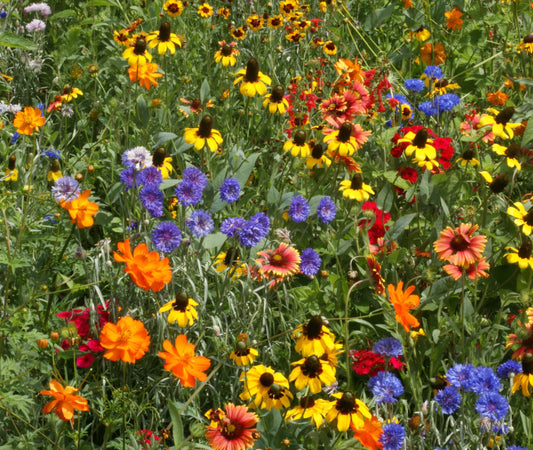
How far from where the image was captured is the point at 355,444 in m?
1.67

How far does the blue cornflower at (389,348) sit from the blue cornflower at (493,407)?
30cm

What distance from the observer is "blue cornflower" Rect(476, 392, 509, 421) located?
5.67 feet

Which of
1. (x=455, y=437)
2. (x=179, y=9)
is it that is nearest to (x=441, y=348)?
(x=455, y=437)

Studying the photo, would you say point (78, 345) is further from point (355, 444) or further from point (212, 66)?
point (212, 66)

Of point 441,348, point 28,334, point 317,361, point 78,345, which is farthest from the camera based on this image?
point 441,348

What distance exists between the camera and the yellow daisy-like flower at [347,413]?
5.13ft

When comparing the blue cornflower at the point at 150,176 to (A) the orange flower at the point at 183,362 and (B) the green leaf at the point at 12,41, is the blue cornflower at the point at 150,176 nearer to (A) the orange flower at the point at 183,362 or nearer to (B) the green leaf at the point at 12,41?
(B) the green leaf at the point at 12,41

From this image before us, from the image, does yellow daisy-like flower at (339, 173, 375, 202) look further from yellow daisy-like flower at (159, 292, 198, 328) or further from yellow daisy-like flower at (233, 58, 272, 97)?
yellow daisy-like flower at (159, 292, 198, 328)

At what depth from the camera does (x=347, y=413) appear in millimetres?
1583

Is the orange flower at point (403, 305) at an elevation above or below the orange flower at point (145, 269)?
below

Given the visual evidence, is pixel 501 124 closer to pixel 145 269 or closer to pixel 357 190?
pixel 357 190

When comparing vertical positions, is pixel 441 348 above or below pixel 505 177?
below

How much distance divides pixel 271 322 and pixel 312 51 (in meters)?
2.42

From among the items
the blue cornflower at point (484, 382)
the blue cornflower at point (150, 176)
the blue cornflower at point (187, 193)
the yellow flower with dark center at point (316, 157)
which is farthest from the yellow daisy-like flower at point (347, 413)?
the yellow flower with dark center at point (316, 157)
